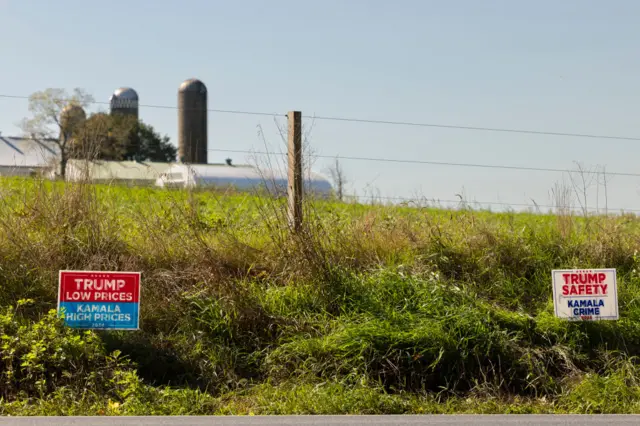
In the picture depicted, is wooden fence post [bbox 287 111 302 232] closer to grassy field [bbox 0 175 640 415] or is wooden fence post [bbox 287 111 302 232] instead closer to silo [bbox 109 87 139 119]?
grassy field [bbox 0 175 640 415]

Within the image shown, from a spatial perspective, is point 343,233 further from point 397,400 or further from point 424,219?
point 397,400

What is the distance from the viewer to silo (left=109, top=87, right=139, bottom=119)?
6094 centimetres

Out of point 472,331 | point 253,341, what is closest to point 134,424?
point 253,341

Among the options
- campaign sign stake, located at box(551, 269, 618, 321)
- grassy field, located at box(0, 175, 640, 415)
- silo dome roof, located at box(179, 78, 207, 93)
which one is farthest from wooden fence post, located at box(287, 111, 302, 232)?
silo dome roof, located at box(179, 78, 207, 93)

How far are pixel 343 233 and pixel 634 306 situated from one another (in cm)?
331

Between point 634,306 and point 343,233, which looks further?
point 343,233

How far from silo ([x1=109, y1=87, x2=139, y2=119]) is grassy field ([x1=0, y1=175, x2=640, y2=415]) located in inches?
2089

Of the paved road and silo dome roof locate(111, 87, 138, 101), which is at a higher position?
silo dome roof locate(111, 87, 138, 101)

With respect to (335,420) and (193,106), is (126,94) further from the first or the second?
(335,420)

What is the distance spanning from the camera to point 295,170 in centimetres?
878

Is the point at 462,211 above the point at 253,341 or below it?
above

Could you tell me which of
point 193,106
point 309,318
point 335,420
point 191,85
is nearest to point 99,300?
point 309,318

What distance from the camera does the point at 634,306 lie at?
27.4 ft

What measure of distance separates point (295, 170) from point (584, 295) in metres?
3.38
